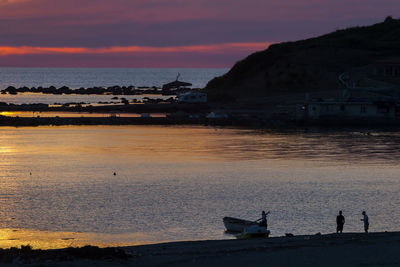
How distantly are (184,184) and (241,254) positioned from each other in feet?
79.6

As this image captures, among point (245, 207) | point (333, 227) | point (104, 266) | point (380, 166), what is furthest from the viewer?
point (380, 166)

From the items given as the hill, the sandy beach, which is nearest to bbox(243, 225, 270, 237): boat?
the sandy beach

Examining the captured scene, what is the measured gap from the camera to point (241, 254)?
90.4ft

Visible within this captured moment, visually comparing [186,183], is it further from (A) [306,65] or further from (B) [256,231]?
(A) [306,65]

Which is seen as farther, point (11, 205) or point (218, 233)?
point (11, 205)

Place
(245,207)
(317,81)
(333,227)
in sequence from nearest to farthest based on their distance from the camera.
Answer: (333,227), (245,207), (317,81)

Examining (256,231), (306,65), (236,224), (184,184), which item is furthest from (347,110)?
(256,231)

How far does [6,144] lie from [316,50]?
75.8m

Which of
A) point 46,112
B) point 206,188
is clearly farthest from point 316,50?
point 206,188

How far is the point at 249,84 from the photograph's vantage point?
12750 centimetres

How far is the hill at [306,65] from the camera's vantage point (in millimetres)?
A: 123438

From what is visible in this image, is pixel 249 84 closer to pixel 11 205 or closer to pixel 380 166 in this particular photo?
pixel 380 166

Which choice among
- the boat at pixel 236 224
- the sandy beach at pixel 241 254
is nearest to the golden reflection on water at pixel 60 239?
the sandy beach at pixel 241 254

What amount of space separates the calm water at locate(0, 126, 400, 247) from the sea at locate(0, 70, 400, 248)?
0.08 metres
